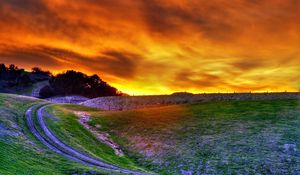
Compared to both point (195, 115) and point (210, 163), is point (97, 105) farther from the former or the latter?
point (210, 163)

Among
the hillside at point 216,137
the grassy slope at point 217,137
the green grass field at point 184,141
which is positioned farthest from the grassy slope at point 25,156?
the grassy slope at point 217,137

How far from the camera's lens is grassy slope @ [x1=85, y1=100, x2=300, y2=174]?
44531 mm

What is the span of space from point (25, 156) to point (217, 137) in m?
31.2

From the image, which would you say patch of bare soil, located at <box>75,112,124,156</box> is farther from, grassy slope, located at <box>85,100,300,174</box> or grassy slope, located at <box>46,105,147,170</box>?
grassy slope, located at <box>85,100,300,174</box>

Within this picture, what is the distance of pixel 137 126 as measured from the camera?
71625mm

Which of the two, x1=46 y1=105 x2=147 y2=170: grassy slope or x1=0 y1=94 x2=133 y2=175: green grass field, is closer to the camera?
x1=0 y1=94 x2=133 y2=175: green grass field

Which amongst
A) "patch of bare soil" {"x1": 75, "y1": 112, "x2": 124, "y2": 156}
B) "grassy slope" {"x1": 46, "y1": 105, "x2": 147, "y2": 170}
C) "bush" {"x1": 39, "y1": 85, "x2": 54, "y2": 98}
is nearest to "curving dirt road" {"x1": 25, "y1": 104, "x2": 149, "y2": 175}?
"grassy slope" {"x1": 46, "y1": 105, "x2": 147, "y2": 170}

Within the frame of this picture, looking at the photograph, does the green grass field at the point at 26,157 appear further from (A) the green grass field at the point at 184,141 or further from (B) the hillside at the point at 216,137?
(B) the hillside at the point at 216,137

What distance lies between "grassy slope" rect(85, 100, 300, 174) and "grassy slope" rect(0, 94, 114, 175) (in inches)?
574

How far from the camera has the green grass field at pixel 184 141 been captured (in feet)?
136

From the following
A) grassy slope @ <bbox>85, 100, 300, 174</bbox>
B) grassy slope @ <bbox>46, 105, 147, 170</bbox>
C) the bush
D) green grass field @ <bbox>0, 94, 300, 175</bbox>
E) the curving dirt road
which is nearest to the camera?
green grass field @ <bbox>0, 94, 300, 175</bbox>

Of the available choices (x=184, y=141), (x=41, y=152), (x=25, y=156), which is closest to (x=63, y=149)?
(x=41, y=152)

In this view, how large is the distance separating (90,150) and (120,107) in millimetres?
54239

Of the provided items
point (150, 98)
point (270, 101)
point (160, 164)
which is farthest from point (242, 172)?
point (150, 98)
